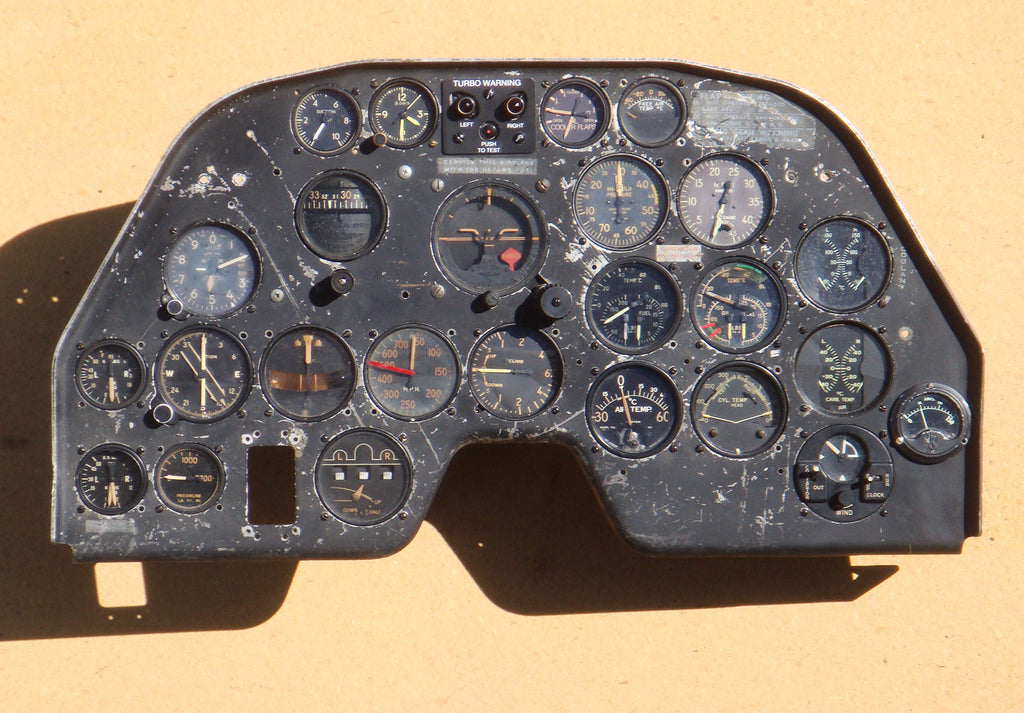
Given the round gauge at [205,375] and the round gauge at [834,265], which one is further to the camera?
the round gauge at [834,265]

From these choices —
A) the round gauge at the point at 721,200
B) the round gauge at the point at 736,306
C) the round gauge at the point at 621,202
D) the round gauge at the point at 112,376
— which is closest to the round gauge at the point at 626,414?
the round gauge at the point at 736,306

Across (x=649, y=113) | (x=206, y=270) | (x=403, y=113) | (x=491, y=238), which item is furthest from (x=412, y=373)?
(x=649, y=113)

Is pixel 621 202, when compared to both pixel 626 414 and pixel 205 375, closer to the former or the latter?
pixel 626 414

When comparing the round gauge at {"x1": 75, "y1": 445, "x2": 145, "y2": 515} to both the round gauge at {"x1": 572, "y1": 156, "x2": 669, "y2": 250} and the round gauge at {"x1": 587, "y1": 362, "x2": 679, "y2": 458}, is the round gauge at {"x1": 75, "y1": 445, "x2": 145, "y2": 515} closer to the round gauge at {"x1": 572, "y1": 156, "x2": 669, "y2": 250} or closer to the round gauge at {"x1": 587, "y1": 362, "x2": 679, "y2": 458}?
the round gauge at {"x1": 587, "y1": 362, "x2": 679, "y2": 458}

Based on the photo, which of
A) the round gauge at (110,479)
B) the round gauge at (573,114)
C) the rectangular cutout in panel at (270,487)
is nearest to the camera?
the round gauge at (110,479)

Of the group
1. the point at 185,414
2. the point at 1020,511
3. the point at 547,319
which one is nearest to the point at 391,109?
the point at 547,319

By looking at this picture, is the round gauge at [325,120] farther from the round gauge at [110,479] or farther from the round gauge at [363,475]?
the round gauge at [110,479]
